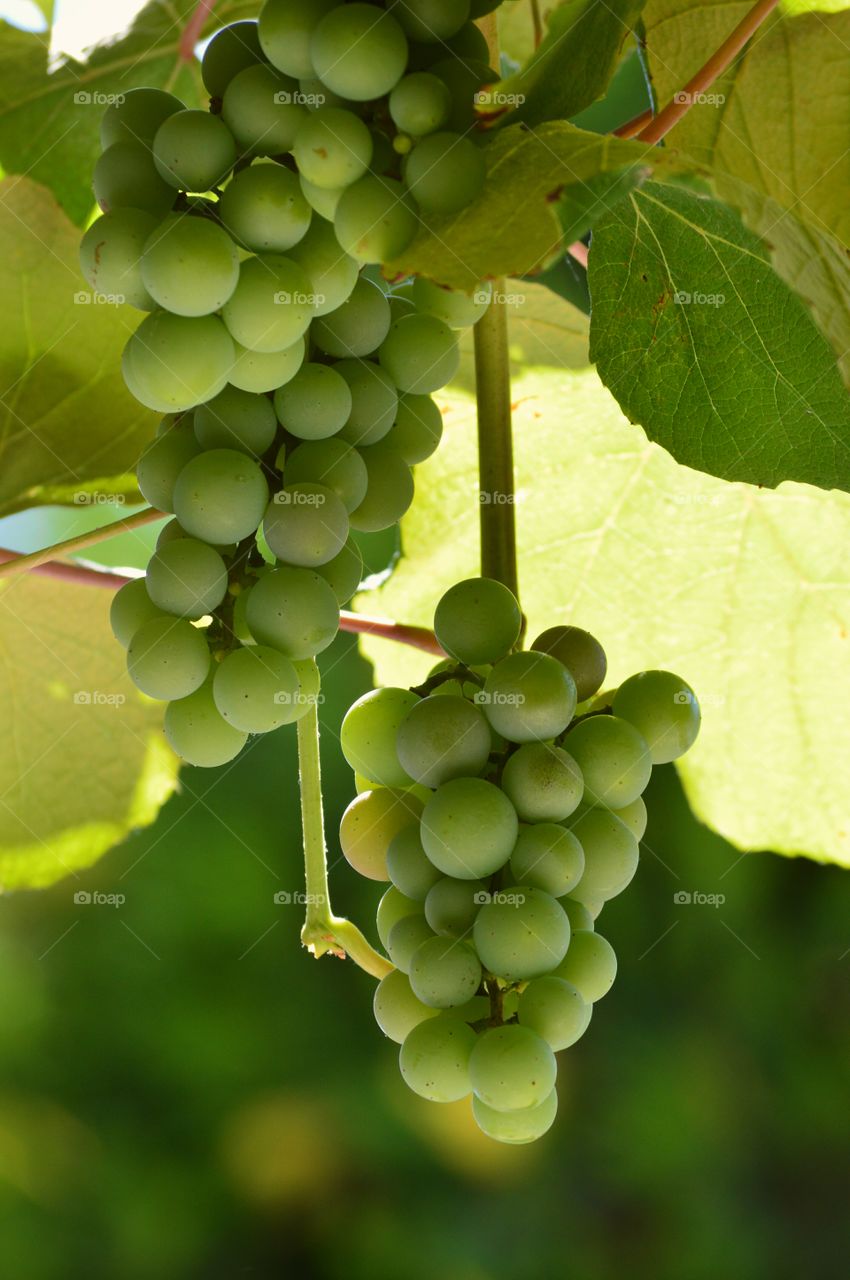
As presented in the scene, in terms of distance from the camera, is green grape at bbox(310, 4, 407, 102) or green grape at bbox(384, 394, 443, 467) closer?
green grape at bbox(310, 4, 407, 102)

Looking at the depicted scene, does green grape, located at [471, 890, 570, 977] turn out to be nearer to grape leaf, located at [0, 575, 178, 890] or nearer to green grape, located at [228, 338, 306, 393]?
green grape, located at [228, 338, 306, 393]

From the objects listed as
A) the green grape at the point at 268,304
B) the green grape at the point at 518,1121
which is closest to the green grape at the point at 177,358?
the green grape at the point at 268,304

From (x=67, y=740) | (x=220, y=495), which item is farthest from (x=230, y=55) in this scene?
(x=67, y=740)

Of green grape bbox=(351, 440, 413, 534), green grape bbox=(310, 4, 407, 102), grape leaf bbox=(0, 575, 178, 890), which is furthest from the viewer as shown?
grape leaf bbox=(0, 575, 178, 890)

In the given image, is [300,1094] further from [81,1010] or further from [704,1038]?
[704,1038]

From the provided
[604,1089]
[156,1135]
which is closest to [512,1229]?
[604,1089]

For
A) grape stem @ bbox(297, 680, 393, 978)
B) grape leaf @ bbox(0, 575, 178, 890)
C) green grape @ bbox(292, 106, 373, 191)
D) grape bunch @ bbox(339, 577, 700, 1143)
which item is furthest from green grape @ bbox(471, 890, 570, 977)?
grape leaf @ bbox(0, 575, 178, 890)
